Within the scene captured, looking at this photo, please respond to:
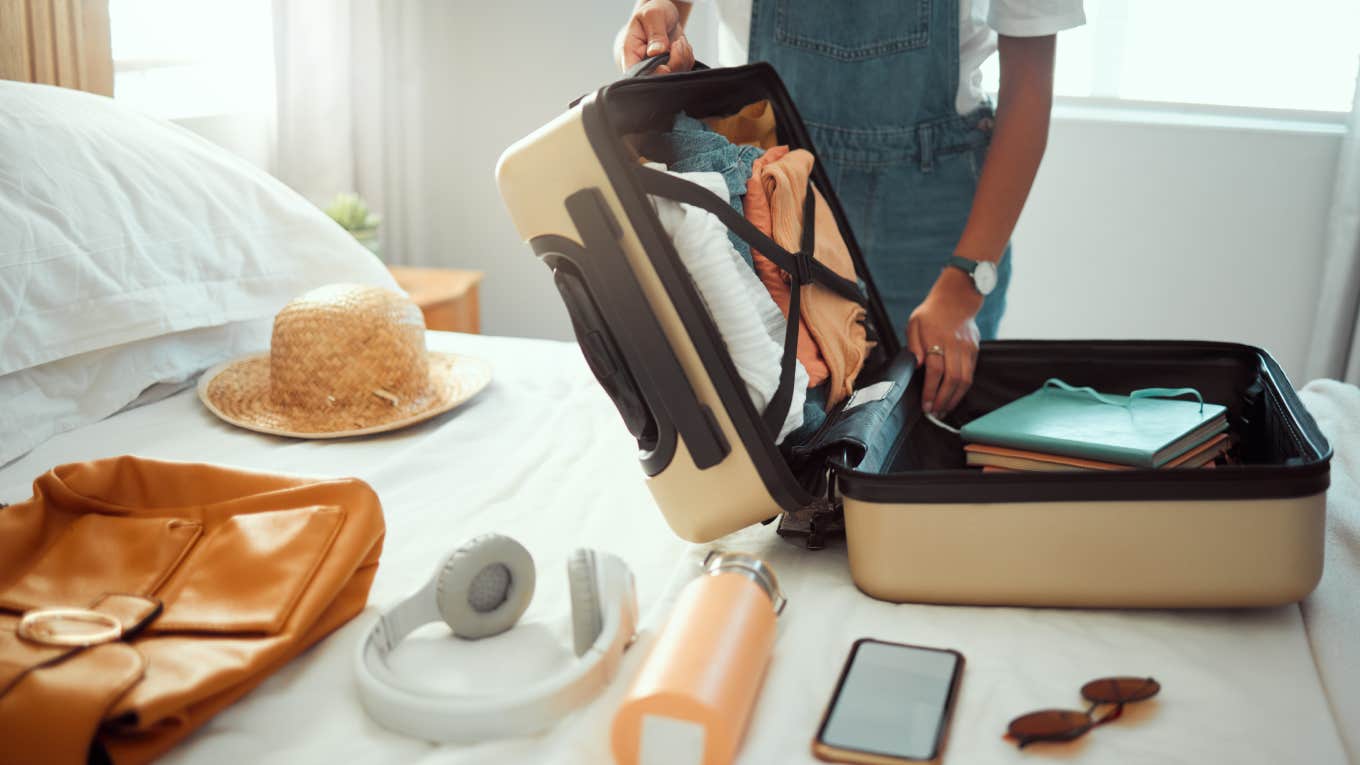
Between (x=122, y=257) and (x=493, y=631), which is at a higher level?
(x=122, y=257)

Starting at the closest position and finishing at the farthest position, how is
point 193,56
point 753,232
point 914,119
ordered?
1. point 753,232
2. point 914,119
3. point 193,56

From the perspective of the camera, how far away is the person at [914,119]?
128cm

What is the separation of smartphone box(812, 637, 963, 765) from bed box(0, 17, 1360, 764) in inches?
0.7

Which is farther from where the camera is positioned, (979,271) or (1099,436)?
(979,271)

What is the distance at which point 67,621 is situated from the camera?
2.49ft

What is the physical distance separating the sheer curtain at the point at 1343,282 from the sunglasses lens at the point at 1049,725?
2139 millimetres

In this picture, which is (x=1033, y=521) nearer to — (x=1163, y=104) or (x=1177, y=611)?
(x=1177, y=611)

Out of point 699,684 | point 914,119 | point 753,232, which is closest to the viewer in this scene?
point 699,684

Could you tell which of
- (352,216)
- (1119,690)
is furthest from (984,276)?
(352,216)

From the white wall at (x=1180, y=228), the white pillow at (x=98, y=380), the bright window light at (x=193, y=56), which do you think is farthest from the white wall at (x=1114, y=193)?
the white pillow at (x=98, y=380)

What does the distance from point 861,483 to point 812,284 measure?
0.29 meters

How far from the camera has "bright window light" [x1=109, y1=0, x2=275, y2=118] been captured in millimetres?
2090

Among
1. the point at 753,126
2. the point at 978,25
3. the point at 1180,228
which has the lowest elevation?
the point at 1180,228

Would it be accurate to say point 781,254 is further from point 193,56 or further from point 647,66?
point 193,56
